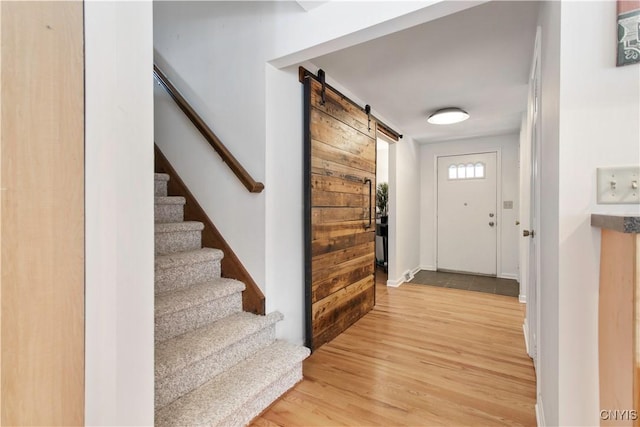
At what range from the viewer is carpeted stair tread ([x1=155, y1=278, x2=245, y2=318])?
1638 mm

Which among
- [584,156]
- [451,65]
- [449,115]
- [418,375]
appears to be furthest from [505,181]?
[584,156]

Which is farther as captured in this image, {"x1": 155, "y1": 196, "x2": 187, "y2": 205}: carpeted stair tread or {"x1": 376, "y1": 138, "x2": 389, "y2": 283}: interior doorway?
{"x1": 376, "y1": 138, "x2": 389, "y2": 283}: interior doorway

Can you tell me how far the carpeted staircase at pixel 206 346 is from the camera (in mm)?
1398

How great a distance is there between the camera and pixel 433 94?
114 inches

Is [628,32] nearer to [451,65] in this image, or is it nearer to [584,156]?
[584,156]

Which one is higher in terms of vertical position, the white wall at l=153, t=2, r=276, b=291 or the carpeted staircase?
the white wall at l=153, t=2, r=276, b=291

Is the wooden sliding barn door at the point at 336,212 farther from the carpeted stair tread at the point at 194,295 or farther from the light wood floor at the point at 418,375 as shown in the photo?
the carpeted stair tread at the point at 194,295

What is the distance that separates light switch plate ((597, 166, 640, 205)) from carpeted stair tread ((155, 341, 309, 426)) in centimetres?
165

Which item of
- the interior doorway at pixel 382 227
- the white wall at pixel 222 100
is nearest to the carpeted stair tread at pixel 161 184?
the white wall at pixel 222 100

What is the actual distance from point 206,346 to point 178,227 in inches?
36.0

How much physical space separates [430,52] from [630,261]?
183 cm

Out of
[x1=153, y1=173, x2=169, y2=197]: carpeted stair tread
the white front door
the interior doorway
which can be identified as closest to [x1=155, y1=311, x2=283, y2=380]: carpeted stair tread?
[x1=153, y1=173, x2=169, y2=197]: carpeted stair tread

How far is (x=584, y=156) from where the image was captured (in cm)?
95

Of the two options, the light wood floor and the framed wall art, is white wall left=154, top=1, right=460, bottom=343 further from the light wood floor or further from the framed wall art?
the framed wall art
